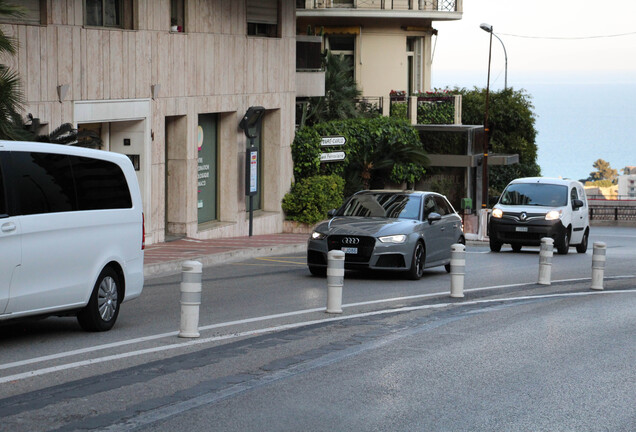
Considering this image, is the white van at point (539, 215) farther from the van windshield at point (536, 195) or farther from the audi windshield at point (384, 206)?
the audi windshield at point (384, 206)

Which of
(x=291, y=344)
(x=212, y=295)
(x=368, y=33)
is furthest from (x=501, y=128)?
(x=291, y=344)

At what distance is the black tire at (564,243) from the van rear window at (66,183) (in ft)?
55.6

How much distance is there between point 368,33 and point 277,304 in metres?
38.3

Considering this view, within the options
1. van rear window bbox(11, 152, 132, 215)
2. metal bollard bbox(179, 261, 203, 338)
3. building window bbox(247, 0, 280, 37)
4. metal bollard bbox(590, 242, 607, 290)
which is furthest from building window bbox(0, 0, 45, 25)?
metal bollard bbox(590, 242, 607, 290)

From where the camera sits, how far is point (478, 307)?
15141 mm

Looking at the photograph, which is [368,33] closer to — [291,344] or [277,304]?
[277,304]

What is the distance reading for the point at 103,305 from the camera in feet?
39.6

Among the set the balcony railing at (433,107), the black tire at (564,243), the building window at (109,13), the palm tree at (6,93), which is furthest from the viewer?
the balcony railing at (433,107)

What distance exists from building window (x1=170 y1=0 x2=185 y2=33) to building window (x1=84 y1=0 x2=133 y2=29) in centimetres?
217

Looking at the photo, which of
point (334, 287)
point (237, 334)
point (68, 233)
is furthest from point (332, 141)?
point (68, 233)

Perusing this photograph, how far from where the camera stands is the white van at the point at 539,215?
89.0 ft

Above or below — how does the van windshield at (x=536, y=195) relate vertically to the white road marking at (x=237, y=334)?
above

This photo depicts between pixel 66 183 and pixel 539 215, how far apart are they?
17707mm

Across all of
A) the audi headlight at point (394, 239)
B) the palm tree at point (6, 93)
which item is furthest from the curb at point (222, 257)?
the palm tree at point (6, 93)
